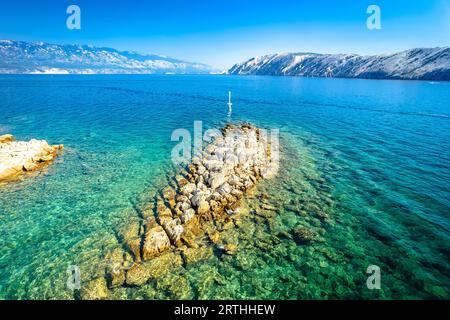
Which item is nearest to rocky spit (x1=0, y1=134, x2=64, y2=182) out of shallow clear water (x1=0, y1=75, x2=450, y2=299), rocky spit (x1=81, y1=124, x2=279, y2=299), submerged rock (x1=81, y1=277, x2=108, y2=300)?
shallow clear water (x1=0, y1=75, x2=450, y2=299)

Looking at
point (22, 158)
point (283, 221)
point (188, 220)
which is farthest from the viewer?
point (22, 158)

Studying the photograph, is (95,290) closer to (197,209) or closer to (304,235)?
(197,209)

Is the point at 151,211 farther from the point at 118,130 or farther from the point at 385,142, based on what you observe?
the point at 385,142

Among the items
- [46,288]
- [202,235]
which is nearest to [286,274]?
[202,235]

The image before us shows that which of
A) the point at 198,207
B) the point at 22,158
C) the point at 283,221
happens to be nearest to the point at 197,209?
the point at 198,207

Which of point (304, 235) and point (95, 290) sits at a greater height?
point (304, 235)

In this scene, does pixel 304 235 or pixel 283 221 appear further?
pixel 283 221
